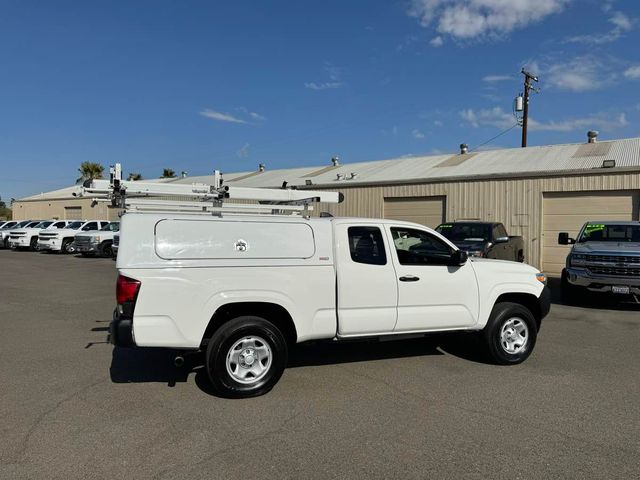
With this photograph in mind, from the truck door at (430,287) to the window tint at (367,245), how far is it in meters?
0.14

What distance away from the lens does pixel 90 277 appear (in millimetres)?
15086

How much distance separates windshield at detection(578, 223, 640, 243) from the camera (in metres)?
11.0

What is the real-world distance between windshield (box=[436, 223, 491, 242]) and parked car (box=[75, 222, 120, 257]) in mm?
16136

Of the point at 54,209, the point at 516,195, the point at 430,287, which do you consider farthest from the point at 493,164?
the point at 54,209

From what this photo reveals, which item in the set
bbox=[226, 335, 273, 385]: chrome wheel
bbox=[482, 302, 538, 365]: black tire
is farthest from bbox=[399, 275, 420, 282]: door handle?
bbox=[226, 335, 273, 385]: chrome wheel

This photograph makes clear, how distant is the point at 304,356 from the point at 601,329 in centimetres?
502

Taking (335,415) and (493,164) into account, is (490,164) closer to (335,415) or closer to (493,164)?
(493,164)

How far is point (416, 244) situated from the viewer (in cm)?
639

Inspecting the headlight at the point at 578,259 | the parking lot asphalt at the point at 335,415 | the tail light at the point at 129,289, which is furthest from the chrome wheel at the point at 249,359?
the headlight at the point at 578,259

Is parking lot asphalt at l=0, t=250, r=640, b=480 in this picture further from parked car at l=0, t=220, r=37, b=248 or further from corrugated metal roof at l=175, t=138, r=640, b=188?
parked car at l=0, t=220, r=37, b=248

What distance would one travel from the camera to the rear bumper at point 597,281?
959 centimetres

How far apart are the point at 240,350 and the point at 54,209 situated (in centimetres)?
3996

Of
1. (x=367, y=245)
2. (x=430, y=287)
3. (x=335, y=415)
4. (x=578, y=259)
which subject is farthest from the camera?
(x=578, y=259)

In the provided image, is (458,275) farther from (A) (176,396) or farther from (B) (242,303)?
(A) (176,396)
